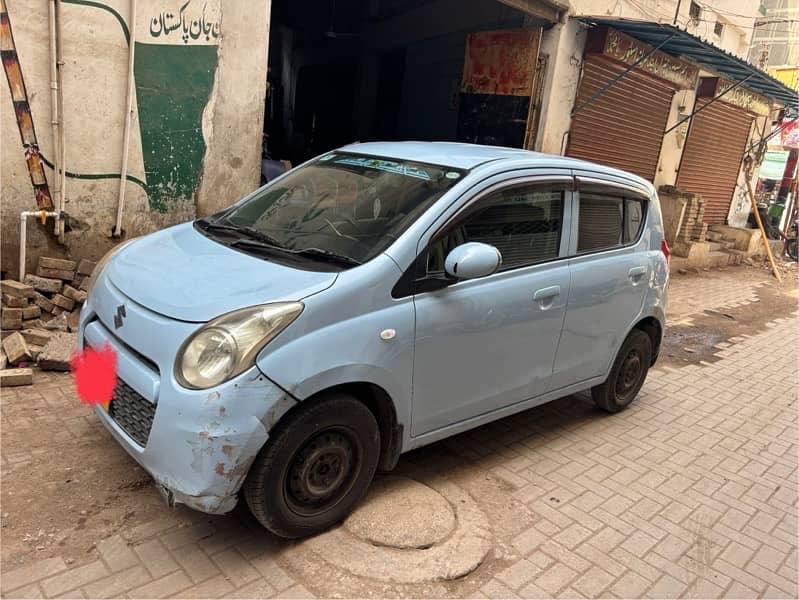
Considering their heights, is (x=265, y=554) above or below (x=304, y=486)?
below

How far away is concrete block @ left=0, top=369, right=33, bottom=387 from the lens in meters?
3.91

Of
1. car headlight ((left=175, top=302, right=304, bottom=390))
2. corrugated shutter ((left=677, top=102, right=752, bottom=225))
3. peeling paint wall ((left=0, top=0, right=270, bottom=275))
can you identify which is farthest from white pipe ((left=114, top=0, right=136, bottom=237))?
corrugated shutter ((left=677, top=102, right=752, bottom=225))

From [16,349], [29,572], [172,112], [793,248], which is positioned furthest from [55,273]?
[793,248]

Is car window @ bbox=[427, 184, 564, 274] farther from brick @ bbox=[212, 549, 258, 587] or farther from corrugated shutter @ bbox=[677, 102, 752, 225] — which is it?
corrugated shutter @ bbox=[677, 102, 752, 225]

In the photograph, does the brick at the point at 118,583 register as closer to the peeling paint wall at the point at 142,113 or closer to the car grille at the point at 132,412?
the car grille at the point at 132,412

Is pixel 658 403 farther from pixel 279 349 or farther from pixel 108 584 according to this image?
pixel 108 584

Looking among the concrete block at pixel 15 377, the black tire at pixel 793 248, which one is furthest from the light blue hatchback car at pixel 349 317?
the black tire at pixel 793 248

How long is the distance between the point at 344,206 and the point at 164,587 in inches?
79.7

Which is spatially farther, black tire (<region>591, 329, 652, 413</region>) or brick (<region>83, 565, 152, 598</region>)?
black tire (<region>591, 329, 652, 413</region>)

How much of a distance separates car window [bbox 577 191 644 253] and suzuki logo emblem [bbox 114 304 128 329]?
107 inches

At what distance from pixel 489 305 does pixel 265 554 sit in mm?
1656

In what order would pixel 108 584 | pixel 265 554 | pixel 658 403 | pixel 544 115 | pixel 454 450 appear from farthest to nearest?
pixel 544 115, pixel 658 403, pixel 454 450, pixel 265 554, pixel 108 584

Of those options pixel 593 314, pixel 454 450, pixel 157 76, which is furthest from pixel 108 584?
pixel 157 76

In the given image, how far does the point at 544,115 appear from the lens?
9305mm
